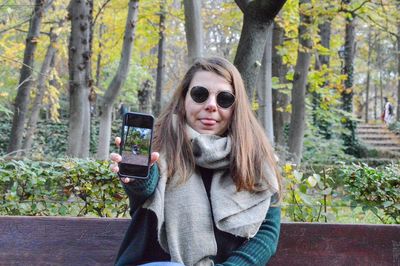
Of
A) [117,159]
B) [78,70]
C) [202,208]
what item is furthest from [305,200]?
[78,70]

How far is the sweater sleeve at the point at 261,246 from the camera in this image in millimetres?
2223

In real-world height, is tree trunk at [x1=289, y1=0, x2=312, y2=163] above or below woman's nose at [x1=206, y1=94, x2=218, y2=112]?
above

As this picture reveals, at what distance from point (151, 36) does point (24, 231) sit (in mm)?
11244

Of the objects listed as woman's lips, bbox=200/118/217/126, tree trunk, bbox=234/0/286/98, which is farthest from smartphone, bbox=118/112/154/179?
tree trunk, bbox=234/0/286/98

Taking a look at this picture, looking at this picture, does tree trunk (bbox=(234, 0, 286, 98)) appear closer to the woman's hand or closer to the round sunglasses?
the round sunglasses

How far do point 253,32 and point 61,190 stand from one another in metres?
2.42

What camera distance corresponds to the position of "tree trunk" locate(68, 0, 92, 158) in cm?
795

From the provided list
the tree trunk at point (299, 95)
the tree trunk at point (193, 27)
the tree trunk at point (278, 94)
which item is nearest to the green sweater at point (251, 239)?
the tree trunk at point (193, 27)

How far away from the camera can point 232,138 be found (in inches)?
94.8

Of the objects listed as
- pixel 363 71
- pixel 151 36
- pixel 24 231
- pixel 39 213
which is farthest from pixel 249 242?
pixel 363 71

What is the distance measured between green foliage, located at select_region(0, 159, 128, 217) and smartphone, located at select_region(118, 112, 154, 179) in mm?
1593

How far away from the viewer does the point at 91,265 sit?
10.5 ft

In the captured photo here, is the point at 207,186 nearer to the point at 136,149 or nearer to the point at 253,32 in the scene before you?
the point at 136,149

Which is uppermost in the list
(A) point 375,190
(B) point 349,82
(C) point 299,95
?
(B) point 349,82
